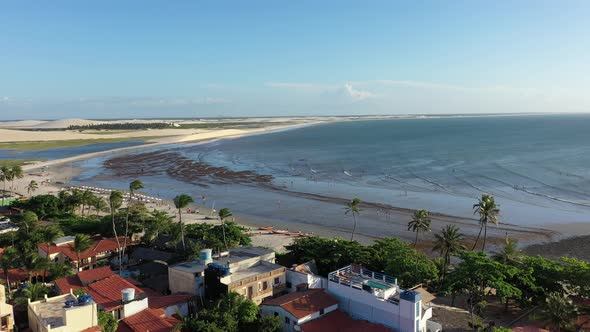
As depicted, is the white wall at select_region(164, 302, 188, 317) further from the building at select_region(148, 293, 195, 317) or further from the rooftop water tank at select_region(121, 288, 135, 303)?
the rooftop water tank at select_region(121, 288, 135, 303)

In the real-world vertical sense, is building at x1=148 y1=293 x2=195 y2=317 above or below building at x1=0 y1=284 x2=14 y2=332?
below

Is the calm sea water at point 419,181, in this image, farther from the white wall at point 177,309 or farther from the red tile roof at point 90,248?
the white wall at point 177,309

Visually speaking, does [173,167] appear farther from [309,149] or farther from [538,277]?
[538,277]

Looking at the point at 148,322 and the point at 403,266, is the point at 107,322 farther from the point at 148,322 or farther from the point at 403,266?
the point at 403,266

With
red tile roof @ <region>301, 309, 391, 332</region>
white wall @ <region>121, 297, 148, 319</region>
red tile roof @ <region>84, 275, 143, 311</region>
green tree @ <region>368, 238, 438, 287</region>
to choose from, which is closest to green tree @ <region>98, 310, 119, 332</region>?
white wall @ <region>121, 297, 148, 319</region>

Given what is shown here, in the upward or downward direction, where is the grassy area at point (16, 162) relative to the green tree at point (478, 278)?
downward

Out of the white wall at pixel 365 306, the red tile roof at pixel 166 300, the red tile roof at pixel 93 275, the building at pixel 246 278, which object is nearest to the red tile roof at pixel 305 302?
the white wall at pixel 365 306

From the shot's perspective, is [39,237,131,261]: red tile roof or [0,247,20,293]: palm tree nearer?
[0,247,20,293]: palm tree
